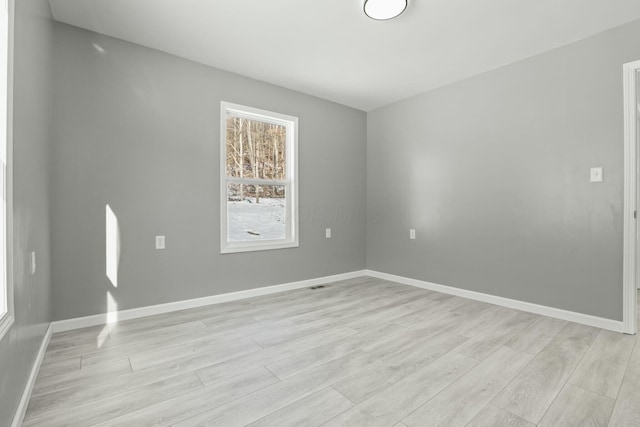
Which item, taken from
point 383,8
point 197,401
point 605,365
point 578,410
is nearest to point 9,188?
point 197,401

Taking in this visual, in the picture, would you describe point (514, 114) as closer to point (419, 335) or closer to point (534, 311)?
point (534, 311)

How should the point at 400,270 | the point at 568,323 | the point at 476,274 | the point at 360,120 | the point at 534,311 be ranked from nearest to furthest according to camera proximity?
1. the point at 568,323
2. the point at 534,311
3. the point at 476,274
4. the point at 400,270
5. the point at 360,120

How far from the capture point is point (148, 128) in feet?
9.20

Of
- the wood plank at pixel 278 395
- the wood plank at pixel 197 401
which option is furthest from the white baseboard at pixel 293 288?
the wood plank at pixel 278 395

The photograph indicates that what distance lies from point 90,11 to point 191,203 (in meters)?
1.65

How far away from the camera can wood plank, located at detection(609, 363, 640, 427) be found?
4.64ft

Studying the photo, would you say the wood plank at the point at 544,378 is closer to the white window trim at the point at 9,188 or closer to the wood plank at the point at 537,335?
the wood plank at the point at 537,335

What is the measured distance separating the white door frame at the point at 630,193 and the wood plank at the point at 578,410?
1256 millimetres

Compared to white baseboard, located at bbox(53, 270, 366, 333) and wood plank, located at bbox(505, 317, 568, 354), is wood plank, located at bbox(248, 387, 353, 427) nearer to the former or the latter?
wood plank, located at bbox(505, 317, 568, 354)

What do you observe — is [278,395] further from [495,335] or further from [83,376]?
[495,335]

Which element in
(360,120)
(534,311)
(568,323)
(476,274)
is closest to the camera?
(568,323)

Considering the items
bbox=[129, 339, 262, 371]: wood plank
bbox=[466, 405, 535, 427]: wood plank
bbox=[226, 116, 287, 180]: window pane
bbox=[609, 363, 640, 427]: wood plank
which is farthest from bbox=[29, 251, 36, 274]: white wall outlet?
bbox=[609, 363, 640, 427]: wood plank

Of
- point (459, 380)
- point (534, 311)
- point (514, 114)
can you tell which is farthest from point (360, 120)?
point (459, 380)

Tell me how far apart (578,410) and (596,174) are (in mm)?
1975
